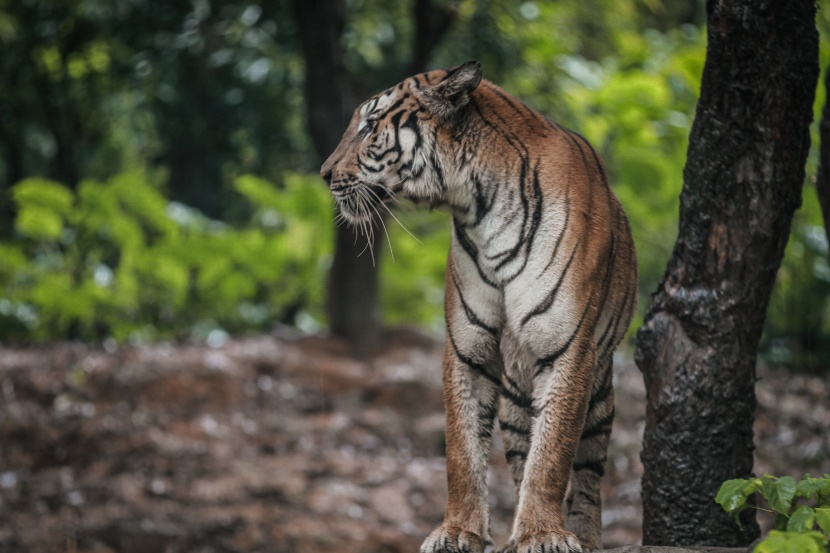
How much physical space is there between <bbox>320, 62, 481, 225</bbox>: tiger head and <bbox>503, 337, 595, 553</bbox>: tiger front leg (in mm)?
660

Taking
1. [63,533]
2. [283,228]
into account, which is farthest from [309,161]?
[63,533]

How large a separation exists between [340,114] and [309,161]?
4.04 meters

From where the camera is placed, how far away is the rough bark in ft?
26.6

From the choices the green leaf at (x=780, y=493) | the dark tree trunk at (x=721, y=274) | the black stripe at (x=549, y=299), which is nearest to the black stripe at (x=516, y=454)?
the black stripe at (x=549, y=299)

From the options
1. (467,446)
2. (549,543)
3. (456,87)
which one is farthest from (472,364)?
(456,87)

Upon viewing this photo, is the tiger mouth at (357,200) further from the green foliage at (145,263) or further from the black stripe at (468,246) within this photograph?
the green foliage at (145,263)

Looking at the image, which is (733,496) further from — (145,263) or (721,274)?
(145,263)

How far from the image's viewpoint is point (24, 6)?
10219 millimetres

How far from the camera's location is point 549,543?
9.61 ft

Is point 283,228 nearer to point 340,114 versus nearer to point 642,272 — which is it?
point 340,114

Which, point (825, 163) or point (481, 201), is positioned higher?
point (825, 163)

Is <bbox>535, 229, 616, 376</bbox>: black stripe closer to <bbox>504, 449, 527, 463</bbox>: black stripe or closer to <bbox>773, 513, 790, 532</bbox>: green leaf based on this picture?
<bbox>504, 449, 527, 463</bbox>: black stripe

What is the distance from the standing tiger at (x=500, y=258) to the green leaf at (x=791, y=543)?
2.18ft

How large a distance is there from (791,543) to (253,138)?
30.1ft
